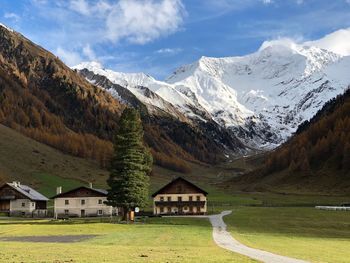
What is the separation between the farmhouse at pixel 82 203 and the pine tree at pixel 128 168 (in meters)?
41.6

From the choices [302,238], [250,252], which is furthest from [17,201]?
[250,252]

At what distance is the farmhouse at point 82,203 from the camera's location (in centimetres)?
14088

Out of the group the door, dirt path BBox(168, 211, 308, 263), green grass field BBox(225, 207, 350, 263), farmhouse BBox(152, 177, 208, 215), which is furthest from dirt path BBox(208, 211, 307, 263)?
the door

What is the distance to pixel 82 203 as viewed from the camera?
466ft

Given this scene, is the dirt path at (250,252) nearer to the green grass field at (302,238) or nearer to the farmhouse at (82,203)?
the green grass field at (302,238)

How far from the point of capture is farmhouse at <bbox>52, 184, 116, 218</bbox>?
141 meters

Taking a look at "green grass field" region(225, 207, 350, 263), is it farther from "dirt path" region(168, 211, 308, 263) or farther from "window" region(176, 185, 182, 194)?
"window" region(176, 185, 182, 194)

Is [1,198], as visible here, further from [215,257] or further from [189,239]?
[215,257]

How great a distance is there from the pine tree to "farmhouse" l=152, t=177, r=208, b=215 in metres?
37.3

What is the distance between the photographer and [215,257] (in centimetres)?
3753

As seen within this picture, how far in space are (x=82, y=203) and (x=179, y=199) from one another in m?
24.5

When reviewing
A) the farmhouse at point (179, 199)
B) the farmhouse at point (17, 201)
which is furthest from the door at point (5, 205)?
the farmhouse at point (179, 199)

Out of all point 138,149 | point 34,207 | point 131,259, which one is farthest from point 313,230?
point 34,207

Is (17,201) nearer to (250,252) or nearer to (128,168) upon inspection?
(128,168)
